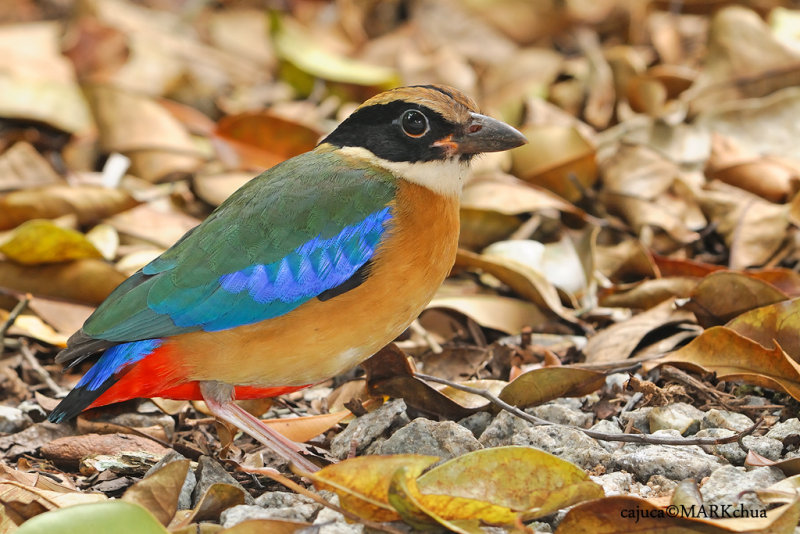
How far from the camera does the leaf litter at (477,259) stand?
11.0ft

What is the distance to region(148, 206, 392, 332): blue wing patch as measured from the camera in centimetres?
377

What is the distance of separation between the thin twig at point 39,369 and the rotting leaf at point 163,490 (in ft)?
4.60

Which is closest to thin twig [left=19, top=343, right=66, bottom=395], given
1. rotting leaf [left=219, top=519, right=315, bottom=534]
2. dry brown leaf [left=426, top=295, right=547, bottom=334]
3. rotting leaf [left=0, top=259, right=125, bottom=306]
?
rotting leaf [left=0, top=259, right=125, bottom=306]

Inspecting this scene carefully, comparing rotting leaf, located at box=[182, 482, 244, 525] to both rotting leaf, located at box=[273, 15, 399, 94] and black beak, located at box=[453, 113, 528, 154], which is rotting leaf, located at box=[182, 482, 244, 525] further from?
rotting leaf, located at box=[273, 15, 399, 94]

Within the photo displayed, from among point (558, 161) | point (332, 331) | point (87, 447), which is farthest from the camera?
point (558, 161)

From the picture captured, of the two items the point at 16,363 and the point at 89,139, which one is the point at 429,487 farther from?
the point at 89,139

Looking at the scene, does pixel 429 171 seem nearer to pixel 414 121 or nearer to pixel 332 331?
pixel 414 121

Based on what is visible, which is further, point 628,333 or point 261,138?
point 261,138

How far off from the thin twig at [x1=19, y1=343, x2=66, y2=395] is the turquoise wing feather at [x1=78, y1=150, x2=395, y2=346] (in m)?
0.91

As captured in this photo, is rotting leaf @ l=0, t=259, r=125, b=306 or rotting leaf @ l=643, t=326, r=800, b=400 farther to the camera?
rotting leaf @ l=0, t=259, r=125, b=306

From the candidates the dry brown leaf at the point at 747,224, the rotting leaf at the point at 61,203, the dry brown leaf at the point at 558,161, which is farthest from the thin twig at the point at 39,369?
the dry brown leaf at the point at 747,224

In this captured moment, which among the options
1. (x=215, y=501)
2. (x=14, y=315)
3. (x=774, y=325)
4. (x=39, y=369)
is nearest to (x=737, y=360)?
(x=774, y=325)

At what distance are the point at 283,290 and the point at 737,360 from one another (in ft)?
5.46

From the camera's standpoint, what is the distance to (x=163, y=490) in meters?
3.45
